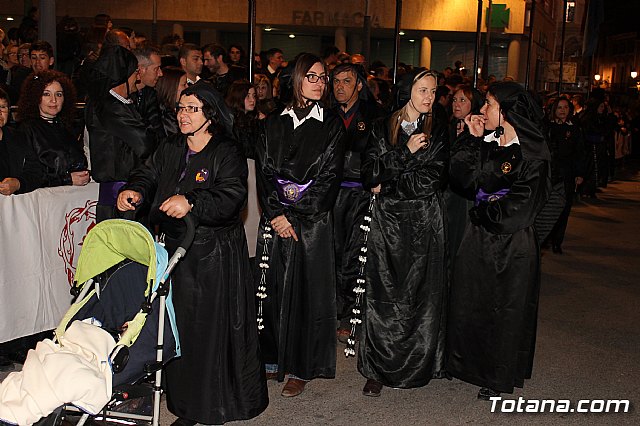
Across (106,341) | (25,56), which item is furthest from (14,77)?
(106,341)

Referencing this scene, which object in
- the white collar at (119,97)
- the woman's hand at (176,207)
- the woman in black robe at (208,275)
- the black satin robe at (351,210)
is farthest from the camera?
the black satin robe at (351,210)

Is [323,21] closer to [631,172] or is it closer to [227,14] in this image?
[227,14]

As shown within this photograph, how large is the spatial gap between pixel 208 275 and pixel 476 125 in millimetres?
2321

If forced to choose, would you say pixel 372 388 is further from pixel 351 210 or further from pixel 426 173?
pixel 351 210

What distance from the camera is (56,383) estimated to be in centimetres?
379

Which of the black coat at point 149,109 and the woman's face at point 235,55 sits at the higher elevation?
the woman's face at point 235,55

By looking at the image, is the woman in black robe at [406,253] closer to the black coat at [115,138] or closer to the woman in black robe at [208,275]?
the woman in black robe at [208,275]

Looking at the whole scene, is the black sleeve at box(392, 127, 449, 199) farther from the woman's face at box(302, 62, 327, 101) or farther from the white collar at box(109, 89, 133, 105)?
the white collar at box(109, 89, 133, 105)

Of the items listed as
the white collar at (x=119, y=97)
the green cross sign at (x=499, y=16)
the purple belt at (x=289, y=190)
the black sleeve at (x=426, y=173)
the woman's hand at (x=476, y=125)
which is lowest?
the purple belt at (x=289, y=190)

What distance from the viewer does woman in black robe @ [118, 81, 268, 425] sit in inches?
203

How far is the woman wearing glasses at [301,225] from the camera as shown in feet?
19.5

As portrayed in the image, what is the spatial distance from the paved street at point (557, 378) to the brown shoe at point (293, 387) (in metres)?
0.05

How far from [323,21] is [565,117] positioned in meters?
13.6

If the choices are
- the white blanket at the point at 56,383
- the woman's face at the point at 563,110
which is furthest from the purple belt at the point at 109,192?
the woman's face at the point at 563,110
